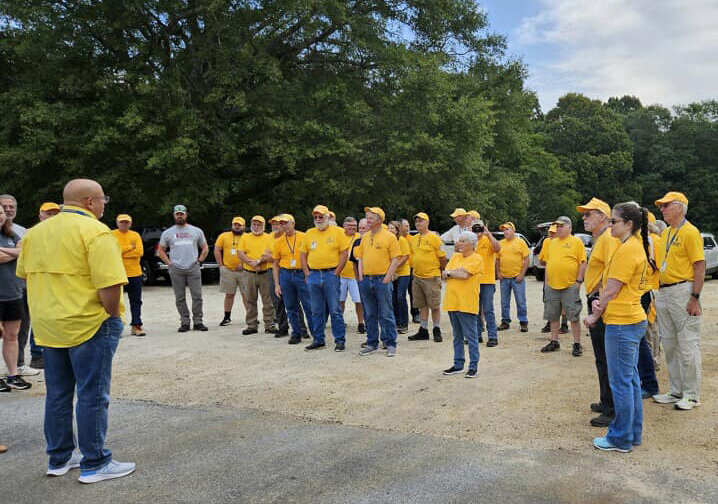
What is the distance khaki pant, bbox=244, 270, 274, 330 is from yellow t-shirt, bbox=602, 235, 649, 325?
678cm

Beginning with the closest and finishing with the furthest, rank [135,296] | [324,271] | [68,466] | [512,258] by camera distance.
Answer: [68,466]
[324,271]
[135,296]
[512,258]

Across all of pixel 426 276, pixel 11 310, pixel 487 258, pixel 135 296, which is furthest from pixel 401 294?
pixel 11 310

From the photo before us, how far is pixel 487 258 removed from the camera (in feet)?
29.8

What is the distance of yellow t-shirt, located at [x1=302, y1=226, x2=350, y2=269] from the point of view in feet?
27.7

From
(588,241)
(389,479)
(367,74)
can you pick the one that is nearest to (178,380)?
(389,479)

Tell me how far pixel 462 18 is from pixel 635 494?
25.1 meters

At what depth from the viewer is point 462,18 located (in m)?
25.8

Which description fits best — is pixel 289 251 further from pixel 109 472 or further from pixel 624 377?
pixel 624 377

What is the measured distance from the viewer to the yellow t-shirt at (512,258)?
10.2 m

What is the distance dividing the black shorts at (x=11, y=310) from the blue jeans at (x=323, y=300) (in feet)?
11.9

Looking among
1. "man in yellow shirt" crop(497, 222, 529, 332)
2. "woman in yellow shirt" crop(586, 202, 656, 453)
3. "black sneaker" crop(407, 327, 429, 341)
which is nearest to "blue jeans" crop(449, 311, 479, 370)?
"woman in yellow shirt" crop(586, 202, 656, 453)

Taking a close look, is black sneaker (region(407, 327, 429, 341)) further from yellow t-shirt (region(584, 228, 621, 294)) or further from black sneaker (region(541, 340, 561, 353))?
yellow t-shirt (region(584, 228, 621, 294))

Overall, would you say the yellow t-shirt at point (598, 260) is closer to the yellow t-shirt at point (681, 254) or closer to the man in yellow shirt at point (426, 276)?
the yellow t-shirt at point (681, 254)

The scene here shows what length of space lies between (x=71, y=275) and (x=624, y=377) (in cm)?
390
